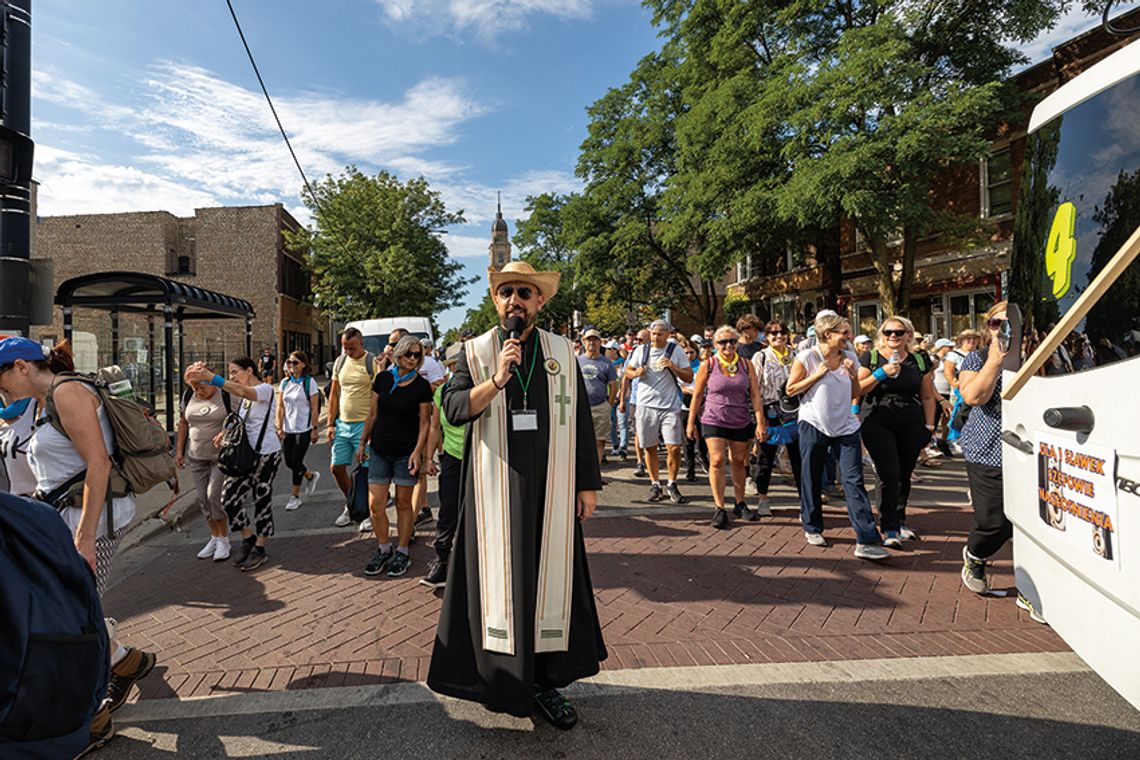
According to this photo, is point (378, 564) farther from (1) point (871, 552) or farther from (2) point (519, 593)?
(1) point (871, 552)

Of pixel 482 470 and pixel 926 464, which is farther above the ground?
pixel 482 470

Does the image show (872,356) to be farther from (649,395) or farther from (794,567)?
(649,395)

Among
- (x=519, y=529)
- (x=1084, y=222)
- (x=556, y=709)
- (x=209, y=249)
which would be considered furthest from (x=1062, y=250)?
(x=209, y=249)

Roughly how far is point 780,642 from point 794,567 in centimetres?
127

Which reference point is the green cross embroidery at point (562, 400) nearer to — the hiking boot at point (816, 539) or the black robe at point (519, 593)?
the black robe at point (519, 593)

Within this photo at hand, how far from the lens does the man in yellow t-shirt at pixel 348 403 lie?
5977 millimetres

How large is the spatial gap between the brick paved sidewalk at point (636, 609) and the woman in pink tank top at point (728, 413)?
18.3 inches

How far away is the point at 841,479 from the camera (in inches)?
196

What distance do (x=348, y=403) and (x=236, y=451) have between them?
4.16 feet

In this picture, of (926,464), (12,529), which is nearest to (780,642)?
(12,529)

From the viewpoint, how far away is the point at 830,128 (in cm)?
1569

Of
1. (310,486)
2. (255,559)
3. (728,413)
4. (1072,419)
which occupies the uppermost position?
(1072,419)

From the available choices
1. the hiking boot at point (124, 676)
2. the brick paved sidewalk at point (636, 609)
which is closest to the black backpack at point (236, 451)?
the brick paved sidewalk at point (636, 609)

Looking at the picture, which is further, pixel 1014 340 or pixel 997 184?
pixel 997 184
